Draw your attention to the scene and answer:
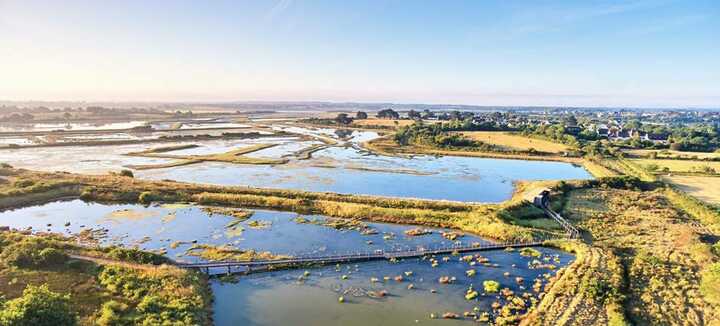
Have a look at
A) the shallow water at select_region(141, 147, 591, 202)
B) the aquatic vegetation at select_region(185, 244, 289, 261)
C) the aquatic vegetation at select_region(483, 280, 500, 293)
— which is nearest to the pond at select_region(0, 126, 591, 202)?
the shallow water at select_region(141, 147, 591, 202)


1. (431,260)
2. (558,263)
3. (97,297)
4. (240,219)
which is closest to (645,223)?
(558,263)

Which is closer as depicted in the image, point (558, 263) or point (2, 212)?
point (558, 263)

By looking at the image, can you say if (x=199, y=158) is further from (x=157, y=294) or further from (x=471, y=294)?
(x=471, y=294)

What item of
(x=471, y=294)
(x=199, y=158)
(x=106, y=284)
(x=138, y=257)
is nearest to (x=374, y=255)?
(x=471, y=294)

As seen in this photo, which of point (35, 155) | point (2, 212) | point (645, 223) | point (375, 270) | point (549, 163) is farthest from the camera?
point (549, 163)

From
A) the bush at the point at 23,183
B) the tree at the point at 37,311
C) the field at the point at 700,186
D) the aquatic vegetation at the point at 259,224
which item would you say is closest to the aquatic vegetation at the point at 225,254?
the aquatic vegetation at the point at 259,224

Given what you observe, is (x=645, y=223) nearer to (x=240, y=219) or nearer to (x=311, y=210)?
(x=311, y=210)

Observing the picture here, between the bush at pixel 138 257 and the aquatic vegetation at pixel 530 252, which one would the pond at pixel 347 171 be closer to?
the aquatic vegetation at pixel 530 252
